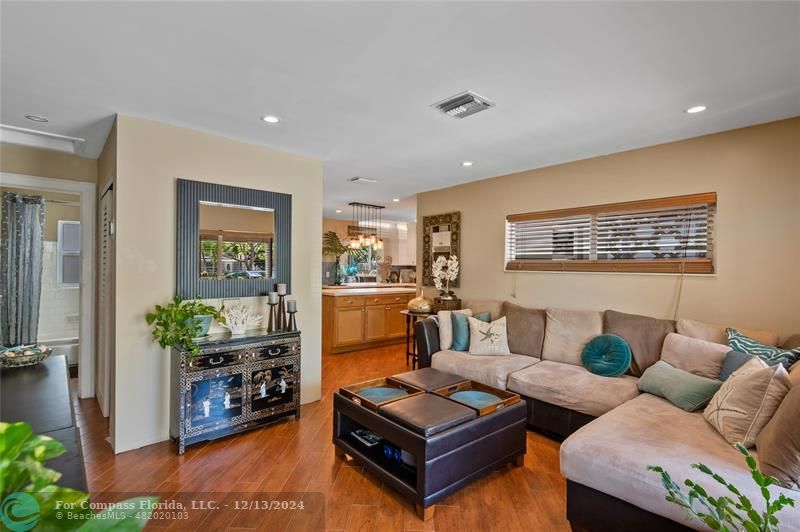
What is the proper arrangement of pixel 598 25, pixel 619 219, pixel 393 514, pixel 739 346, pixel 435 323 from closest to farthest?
pixel 598 25 < pixel 393 514 < pixel 739 346 < pixel 619 219 < pixel 435 323

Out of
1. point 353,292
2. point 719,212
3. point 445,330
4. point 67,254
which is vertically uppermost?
point 719,212

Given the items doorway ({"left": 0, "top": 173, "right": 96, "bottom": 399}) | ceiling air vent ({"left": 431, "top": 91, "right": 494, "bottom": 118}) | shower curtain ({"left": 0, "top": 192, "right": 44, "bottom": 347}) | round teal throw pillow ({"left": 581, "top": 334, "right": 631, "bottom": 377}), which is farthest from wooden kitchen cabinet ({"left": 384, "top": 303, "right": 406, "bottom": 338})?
shower curtain ({"left": 0, "top": 192, "right": 44, "bottom": 347})

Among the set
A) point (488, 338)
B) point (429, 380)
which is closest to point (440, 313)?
point (488, 338)

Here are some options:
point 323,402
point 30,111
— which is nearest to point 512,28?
point 30,111

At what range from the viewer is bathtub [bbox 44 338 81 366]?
15.0 feet

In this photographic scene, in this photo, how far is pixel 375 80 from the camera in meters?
2.17

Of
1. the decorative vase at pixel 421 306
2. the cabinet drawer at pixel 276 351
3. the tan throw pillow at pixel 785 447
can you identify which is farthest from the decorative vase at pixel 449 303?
the tan throw pillow at pixel 785 447

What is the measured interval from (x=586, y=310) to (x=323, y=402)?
273 cm

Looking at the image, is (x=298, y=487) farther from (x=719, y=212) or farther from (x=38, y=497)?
(x=719, y=212)

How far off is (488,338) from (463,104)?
2.30 metres

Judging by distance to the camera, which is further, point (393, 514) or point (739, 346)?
point (739, 346)

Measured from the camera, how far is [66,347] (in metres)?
4.63

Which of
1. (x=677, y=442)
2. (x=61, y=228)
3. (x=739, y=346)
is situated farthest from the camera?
(x=61, y=228)

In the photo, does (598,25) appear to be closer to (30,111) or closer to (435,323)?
(435,323)
